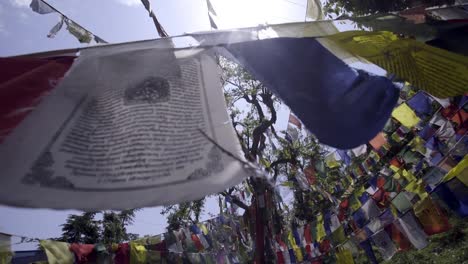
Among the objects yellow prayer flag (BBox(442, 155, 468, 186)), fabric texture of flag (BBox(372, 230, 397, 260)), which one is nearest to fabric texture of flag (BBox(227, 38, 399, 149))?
yellow prayer flag (BBox(442, 155, 468, 186))

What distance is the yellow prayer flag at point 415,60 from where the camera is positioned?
9.21 feet

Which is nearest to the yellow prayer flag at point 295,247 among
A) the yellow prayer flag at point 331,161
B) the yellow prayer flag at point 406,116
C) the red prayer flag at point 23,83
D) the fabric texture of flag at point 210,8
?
the yellow prayer flag at point 331,161

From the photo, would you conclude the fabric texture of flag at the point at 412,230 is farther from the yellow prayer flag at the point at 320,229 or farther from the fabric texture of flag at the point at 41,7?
the fabric texture of flag at the point at 41,7

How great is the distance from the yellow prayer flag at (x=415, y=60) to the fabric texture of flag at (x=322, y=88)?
370mm

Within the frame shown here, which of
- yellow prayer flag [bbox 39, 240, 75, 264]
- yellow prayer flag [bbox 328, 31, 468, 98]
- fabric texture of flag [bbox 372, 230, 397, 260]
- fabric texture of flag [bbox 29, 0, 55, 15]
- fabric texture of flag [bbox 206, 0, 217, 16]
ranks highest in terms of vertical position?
fabric texture of flag [bbox 29, 0, 55, 15]

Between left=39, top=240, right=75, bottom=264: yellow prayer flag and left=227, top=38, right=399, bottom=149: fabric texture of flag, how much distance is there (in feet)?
21.4

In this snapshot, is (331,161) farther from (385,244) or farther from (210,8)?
(210,8)

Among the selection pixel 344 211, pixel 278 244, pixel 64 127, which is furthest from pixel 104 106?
pixel 278 244

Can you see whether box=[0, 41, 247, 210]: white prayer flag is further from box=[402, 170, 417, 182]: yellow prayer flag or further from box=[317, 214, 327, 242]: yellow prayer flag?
box=[402, 170, 417, 182]: yellow prayer flag

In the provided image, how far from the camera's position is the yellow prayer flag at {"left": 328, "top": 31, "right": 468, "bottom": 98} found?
9.21 ft

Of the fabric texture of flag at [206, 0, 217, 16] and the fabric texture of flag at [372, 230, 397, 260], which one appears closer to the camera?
the fabric texture of flag at [206, 0, 217, 16]

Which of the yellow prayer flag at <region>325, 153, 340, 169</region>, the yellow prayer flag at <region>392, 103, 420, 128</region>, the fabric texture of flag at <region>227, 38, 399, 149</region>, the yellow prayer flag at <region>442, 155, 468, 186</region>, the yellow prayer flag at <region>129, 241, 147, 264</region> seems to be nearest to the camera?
the fabric texture of flag at <region>227, 38, 399, 149</region>

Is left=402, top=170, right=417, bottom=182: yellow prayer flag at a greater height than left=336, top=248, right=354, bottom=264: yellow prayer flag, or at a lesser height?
greater

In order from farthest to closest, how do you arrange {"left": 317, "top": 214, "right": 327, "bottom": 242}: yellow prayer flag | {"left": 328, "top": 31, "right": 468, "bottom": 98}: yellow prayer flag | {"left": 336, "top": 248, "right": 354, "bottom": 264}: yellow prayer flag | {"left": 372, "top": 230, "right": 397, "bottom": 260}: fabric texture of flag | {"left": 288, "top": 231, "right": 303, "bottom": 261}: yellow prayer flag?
{"left": 288, "top": 231, "right": 303, "bottom": 261}: yellow prayer flag, {"left": 317, "top": 214, "right": 327, "bottom": 242}: yellow prayer flag, {"left": 336, "top": 248, "right": 354, "bottom": 264}: yellow prayer flag, {"left": 372, "top": 230, "right": 397, "bottom": 260}: fabric texture of flag, {"left": 328, "top": 31, "right": 468, "bottom": 98}: yellow prayer flag
